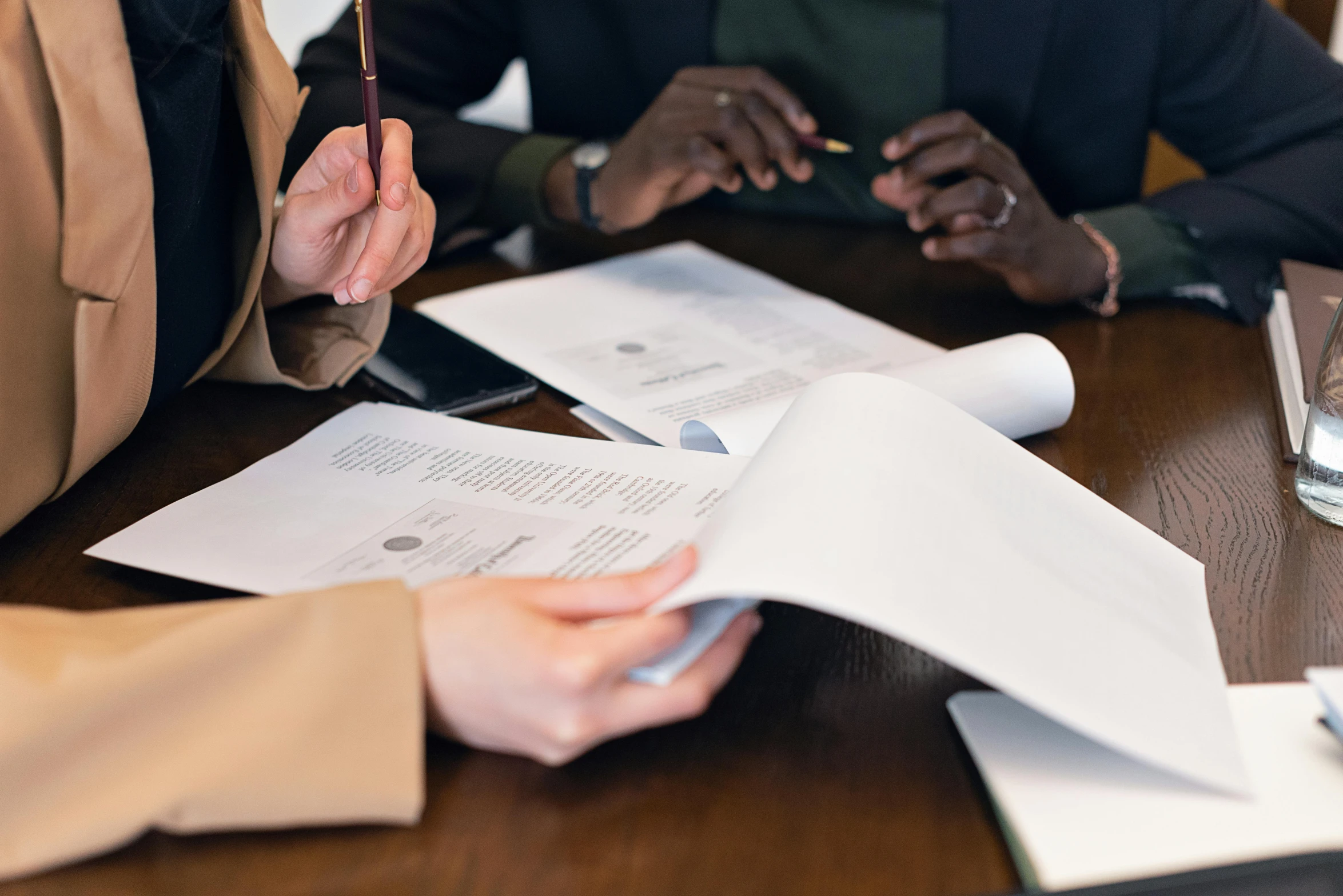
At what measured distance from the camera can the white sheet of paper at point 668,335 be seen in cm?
84

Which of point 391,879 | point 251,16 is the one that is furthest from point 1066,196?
point 391,879

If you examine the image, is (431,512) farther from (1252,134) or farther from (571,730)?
(1252,134)

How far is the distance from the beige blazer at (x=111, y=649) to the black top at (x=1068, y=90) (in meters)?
0.48

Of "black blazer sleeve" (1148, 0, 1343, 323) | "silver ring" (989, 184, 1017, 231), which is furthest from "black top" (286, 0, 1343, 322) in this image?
"silver ring" (989, 184, 1017, 231)

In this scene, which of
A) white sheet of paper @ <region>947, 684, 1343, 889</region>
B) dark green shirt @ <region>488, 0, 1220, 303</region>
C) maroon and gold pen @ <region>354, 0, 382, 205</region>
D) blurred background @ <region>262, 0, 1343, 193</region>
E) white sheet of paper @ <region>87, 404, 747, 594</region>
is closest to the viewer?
white sheet of paper @ <region>947, 684, 1343, 889</region>

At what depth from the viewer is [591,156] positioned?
48.8 inches

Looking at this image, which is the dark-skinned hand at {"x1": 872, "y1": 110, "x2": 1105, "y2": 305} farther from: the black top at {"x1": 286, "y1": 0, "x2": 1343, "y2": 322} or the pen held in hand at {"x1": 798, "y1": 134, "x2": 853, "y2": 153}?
the black top at {"x1": 286, "y1": 0, "x2": 1343, "y2": 322}

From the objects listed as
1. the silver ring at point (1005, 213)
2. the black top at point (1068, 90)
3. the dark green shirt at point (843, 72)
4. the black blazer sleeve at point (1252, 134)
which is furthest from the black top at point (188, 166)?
the black blazer sleeve at point (1252, 134)

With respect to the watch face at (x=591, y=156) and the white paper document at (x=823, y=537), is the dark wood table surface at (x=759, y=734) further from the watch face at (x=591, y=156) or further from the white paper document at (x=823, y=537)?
the watch face at (x=591, y=156)

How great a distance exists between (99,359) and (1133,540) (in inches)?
24.0

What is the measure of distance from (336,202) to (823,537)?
0.50 m

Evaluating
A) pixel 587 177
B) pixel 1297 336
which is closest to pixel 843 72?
pixel 587 177

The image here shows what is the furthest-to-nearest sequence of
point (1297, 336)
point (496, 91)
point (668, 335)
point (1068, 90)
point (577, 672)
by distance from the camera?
point (496, 91), point (1068, 90), point (668, 335), point (1297, 336), point (577, 672)

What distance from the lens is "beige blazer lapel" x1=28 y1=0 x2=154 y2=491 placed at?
23.8 inches
